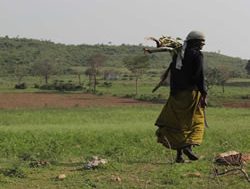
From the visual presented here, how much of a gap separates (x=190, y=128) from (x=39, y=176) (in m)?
2.46

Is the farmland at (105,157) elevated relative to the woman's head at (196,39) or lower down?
lower down

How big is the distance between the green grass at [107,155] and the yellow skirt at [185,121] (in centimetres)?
40

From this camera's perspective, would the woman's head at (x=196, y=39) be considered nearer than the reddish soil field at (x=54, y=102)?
Yes

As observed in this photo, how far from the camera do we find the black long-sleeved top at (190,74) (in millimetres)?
8305

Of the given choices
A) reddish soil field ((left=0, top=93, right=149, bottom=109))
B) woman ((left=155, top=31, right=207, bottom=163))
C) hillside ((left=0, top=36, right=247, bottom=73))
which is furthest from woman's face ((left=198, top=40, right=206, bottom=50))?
hillside ((left=0, top=36, right=247, bottom=73))

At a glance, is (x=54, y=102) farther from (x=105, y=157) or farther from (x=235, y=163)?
(x=235, y=163)

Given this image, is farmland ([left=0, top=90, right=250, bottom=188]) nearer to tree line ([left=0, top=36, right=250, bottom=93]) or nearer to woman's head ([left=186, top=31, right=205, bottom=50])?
woman's head ([left=186, top=31, right=205, bottom=50])

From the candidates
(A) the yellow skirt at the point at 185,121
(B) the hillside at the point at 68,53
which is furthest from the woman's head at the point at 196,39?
(B) the hillside at the point at 68,53

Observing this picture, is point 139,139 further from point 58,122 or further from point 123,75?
point 123,75

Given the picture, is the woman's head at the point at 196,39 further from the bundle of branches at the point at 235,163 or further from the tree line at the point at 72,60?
the tree line at the point at 72,60

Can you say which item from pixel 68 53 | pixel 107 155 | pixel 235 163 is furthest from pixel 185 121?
pixel 68 53

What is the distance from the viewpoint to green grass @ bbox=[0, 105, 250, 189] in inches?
288

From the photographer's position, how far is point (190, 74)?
8.39 meters

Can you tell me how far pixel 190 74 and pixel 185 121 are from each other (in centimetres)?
75
